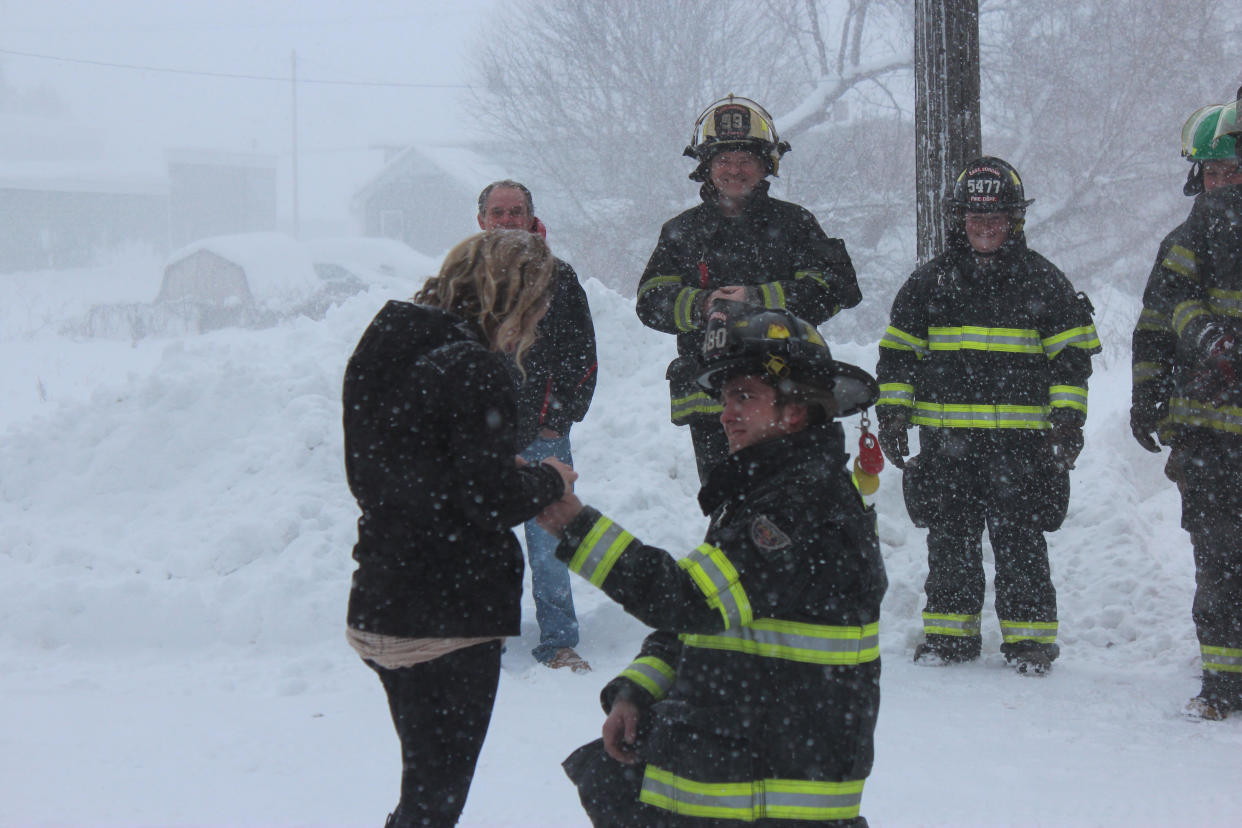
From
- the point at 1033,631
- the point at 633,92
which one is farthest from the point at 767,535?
the point at 633,92

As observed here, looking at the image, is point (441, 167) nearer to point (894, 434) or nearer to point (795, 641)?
point (894, 434)

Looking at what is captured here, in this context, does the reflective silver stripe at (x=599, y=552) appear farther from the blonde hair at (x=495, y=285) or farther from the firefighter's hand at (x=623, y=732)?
the blonde hair at (x=495, y=285)

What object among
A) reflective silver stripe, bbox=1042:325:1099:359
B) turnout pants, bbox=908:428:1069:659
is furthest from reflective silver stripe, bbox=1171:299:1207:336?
turnout pants, bbox=908:428:1069:659

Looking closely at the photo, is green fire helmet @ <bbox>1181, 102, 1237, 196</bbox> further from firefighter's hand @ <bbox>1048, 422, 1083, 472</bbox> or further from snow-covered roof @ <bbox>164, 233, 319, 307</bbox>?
snow-covered roof @ <bbox>164, 233, 319, 307</bbox>

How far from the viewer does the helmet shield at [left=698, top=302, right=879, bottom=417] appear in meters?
2.45

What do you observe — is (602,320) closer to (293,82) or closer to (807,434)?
Result: (807,434)

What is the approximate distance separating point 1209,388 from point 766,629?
298 cm

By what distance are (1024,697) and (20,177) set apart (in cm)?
4478

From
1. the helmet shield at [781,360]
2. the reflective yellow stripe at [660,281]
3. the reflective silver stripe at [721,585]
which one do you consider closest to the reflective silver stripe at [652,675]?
the reflective silver stripe at [721,585]

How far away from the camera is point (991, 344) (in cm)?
507

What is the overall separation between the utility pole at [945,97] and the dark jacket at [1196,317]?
1642 millimetres

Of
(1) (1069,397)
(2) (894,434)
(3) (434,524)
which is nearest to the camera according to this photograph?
(3) (434,524)

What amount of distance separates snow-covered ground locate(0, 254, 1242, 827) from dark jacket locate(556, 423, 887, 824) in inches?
54.0

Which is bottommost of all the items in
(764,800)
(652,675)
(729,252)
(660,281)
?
(764,800)
